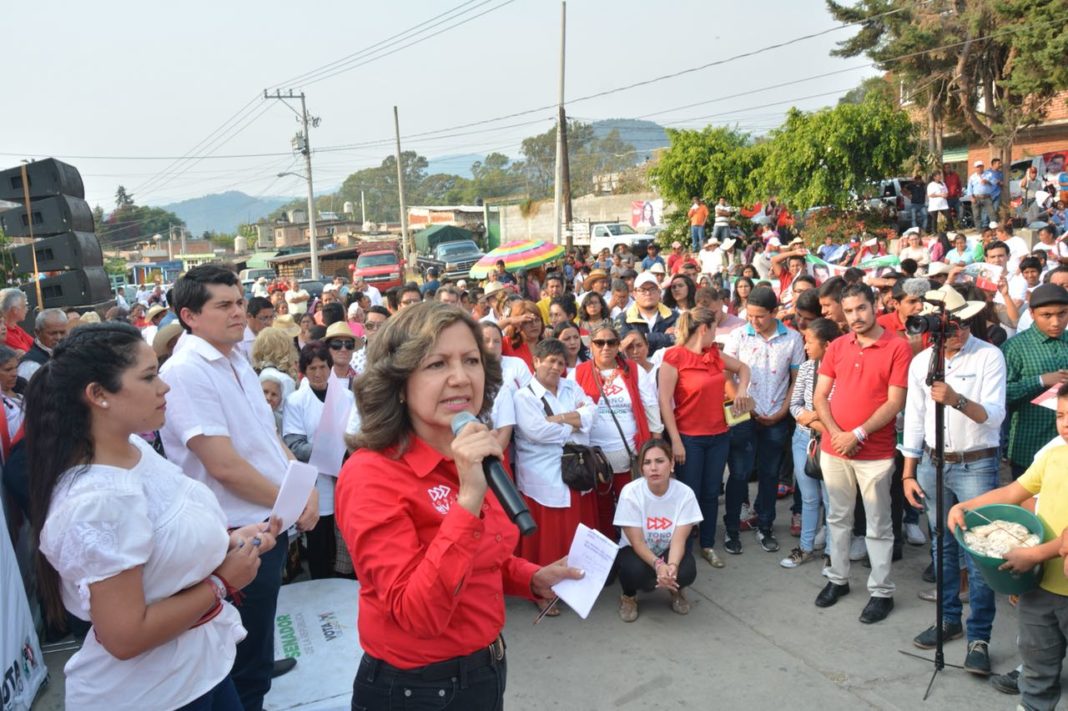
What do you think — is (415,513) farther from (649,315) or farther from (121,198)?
(121,198)

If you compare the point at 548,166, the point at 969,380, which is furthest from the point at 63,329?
the point at 548,166

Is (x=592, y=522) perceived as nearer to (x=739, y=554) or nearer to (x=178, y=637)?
(x=739, y=554)

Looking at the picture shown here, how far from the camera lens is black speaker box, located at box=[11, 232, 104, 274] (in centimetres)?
724

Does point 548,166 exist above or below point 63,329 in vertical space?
above

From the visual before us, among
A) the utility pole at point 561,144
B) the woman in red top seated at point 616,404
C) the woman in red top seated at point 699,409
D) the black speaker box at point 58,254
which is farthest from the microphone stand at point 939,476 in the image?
the utility pole at point 561,144

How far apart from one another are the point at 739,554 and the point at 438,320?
466cm

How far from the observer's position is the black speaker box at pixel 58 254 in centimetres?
724

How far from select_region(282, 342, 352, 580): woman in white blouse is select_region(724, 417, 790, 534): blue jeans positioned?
3.02 meters

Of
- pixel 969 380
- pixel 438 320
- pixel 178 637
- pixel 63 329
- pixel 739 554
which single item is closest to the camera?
pixel 438 320

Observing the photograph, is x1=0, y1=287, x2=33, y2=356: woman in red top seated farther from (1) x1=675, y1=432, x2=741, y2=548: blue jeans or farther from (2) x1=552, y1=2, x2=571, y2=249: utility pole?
(2) x1=552, y1=2, x2=571, y2=249: utility pole

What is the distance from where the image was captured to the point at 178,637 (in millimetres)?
2252

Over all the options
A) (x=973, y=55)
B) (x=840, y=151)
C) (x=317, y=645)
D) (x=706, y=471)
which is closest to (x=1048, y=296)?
(x=706, y=471)


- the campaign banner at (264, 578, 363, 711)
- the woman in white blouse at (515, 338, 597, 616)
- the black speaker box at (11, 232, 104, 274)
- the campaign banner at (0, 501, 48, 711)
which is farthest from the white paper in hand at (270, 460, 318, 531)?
the black speaker box at (11, 232, 104, 274)

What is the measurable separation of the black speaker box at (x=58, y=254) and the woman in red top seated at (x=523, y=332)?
4178mm
